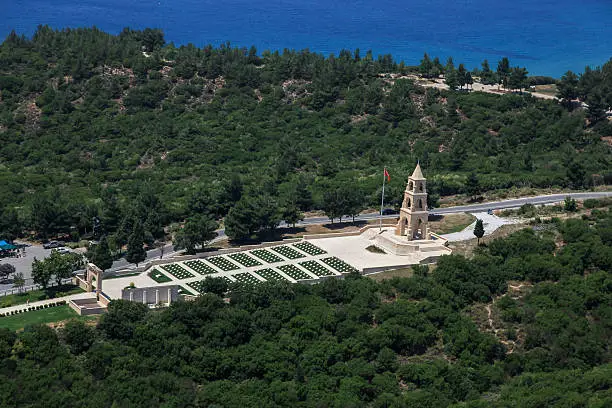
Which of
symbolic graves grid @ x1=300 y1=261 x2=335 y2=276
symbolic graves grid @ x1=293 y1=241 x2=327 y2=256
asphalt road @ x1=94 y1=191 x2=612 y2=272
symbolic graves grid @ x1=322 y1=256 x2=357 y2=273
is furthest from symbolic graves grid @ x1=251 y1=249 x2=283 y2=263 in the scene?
asphalt road @ x1=94 y1=191 x2=612 y2=272

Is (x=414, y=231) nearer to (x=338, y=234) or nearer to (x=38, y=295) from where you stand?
(x=338, y=234)

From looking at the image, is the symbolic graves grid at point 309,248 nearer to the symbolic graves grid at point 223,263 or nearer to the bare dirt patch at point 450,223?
the symbolic graves grid at point 223,263

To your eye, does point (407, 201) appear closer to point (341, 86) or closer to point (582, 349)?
point (582, 349)

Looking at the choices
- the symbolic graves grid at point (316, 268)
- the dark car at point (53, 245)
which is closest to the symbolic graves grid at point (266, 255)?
the symbolic graves grid at point (316, 268)

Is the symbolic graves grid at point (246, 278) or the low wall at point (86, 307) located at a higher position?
the symbolic graves grid at point (246, 278)

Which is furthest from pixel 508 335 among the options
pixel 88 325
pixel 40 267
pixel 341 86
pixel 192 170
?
pixel 341 86

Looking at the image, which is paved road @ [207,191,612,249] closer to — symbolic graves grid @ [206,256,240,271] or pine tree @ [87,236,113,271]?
symbolic graves grid @ [206,256,240,271]

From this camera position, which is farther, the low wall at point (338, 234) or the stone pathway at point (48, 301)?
the low wall at point (338, 234)
